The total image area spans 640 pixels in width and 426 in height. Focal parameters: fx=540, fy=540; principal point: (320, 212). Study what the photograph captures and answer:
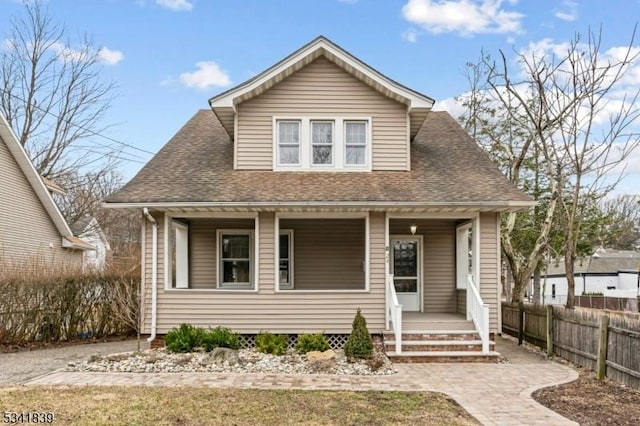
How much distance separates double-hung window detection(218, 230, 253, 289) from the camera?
13570mm

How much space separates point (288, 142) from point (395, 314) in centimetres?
480

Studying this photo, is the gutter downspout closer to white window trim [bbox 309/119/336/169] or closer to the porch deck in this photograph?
white window trim [bbox 309/119/336/169]

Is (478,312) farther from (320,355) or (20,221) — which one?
(20,221)

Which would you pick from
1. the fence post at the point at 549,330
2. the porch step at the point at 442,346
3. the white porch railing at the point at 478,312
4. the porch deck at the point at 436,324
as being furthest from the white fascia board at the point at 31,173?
the fence post at the point at 549,330

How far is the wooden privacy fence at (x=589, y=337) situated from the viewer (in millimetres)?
8453

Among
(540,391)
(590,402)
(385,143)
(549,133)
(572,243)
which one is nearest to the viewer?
(590,402)

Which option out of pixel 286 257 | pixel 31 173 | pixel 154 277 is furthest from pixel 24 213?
pixel 286 257

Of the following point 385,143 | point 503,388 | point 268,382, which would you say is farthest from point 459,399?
point 385,143

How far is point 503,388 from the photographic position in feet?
27.7

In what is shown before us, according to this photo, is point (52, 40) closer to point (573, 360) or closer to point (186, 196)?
point (186, 196)

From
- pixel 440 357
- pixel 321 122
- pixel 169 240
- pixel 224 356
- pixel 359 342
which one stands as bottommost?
pixel 440 357

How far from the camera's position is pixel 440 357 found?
10.8 meters

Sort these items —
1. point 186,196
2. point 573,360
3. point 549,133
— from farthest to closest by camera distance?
point 549,133, point 186,196, point 573,360

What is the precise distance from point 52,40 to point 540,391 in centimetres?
2712
